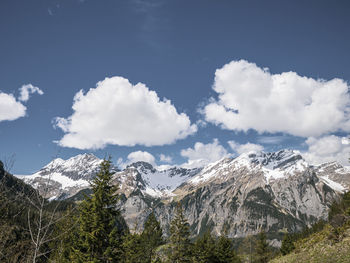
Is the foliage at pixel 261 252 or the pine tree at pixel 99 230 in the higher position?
the pine tree at pixel 99 230

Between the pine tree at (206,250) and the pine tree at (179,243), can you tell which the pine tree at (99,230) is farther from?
the pine tree at (206,250)

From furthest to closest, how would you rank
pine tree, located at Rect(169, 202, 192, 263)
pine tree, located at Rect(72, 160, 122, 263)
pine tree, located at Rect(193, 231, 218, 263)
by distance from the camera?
pine tree, located at Rect(193, 231, 218, 263), pine tree, located at Rect(169, 202, 192, 263), pine tree, located at Rect(72, 160, 122, 263)

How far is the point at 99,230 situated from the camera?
60.7ft

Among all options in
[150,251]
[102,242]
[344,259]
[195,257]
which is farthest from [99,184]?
[195,257]

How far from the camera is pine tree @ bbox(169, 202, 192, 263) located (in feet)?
98.4

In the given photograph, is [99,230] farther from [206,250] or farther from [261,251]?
[261,251]

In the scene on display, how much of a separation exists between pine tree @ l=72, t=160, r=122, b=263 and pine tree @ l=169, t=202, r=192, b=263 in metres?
12.7

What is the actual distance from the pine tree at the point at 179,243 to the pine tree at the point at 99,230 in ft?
41.7

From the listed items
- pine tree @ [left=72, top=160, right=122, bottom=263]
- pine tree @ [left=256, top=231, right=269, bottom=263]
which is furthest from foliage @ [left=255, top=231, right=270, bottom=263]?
pine tree @ [left=72, top=160, right=122, bottom=263]

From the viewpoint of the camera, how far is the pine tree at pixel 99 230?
→ 18.3 metres

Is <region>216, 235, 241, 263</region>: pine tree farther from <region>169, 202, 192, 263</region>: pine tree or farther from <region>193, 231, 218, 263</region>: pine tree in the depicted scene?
<region>169, 202, 192, 263</region>: pine tree

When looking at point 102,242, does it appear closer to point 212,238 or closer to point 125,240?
point 125,240

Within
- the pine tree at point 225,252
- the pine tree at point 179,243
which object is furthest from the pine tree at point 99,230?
the pine tree at point 225,252

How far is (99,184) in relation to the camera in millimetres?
20250
